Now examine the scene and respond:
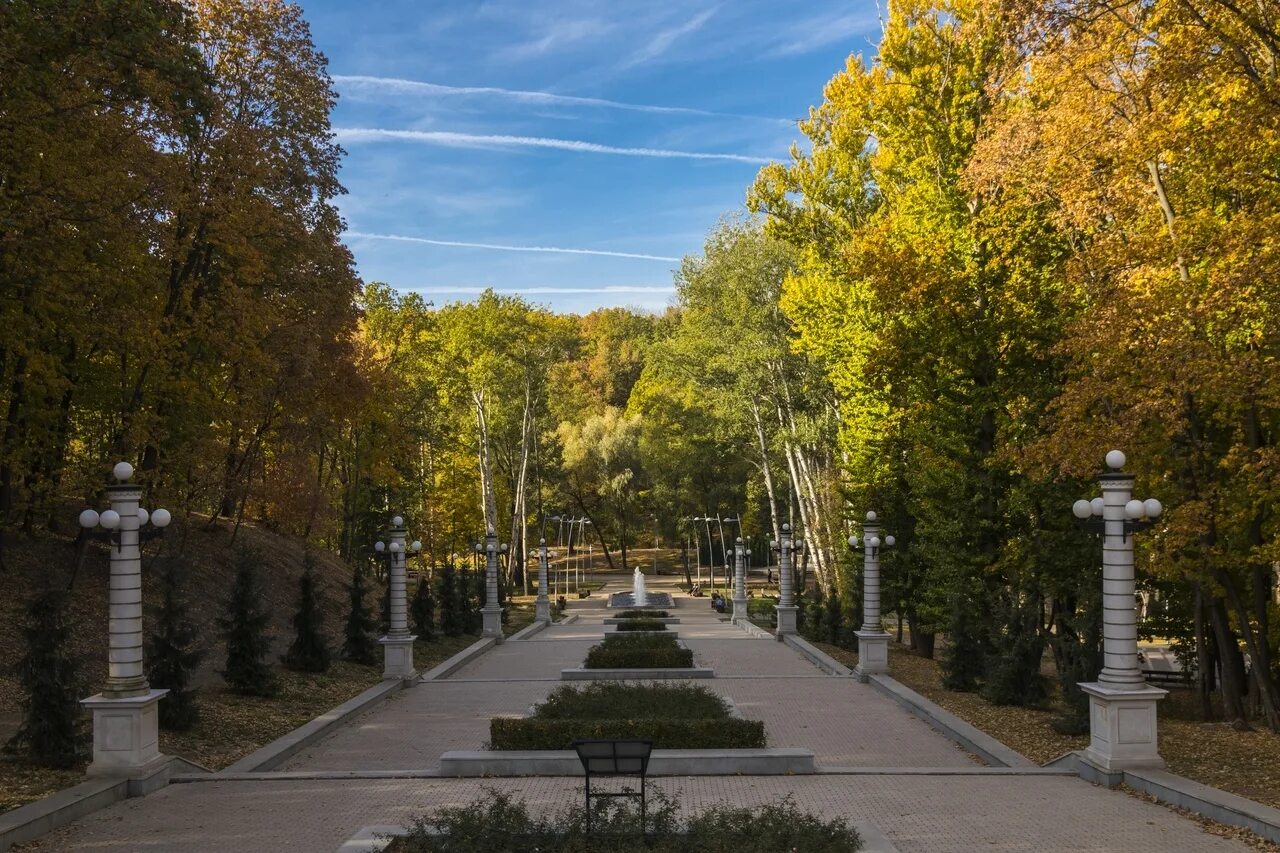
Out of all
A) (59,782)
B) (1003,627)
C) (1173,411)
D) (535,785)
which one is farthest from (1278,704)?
(59,782)

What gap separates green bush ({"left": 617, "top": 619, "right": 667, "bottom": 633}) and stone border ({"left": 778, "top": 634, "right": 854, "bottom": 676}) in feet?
16.1

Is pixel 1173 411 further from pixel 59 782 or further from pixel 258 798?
pixel 59 782

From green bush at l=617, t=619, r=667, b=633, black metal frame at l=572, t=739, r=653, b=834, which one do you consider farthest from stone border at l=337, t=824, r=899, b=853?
green bush at l=617, t=619, r=667, b=633

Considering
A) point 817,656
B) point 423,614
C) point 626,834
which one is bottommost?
point 817,656

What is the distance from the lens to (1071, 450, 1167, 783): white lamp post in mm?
10508

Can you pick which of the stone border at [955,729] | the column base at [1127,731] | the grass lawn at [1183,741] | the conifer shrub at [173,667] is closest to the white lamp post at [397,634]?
the conifer shrub at [173,667]

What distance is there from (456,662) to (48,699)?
38.9 ft

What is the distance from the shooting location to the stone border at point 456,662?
66.1 ft

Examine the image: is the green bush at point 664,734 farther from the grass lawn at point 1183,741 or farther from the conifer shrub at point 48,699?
the conifer shrub at point 48,699

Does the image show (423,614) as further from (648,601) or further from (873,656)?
(648,601)

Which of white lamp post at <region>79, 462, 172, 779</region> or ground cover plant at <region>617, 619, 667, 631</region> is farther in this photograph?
ground cover plant at <region>617, 619, 667, 631</region>

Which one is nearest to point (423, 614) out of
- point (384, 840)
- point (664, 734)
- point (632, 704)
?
point (632, 704)

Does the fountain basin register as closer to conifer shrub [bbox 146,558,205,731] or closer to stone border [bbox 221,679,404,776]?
stone border [bbox 221,679,404,776]

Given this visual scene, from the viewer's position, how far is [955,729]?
43.4 feet
